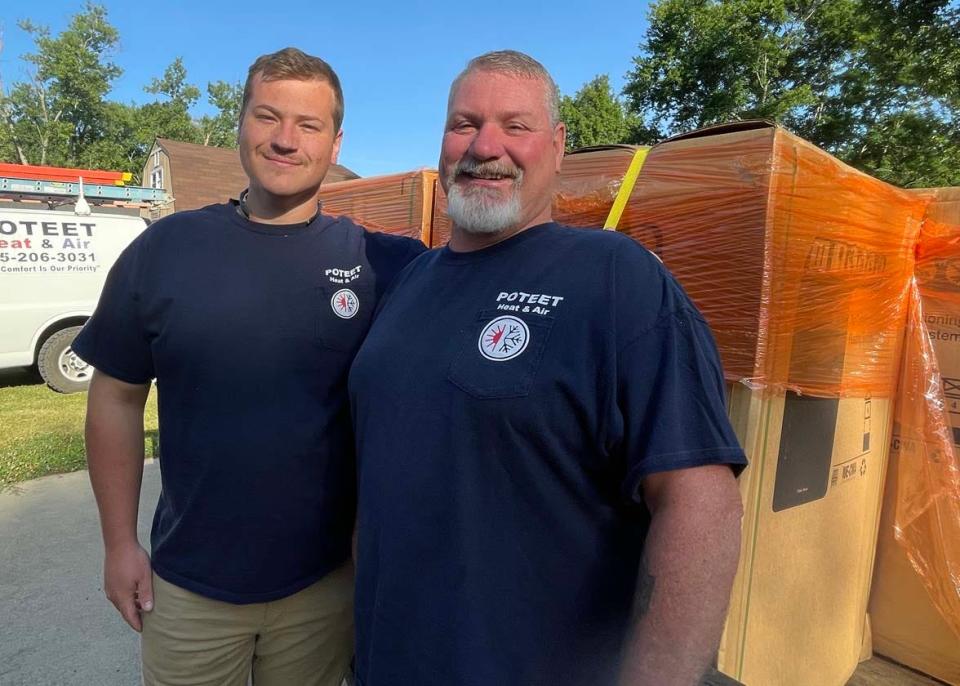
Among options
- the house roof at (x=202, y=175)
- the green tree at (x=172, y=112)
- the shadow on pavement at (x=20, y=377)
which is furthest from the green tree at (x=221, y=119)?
the shadow on pavement at (x=20, y=377)

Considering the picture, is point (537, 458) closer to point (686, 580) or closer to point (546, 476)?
point (546, 476)

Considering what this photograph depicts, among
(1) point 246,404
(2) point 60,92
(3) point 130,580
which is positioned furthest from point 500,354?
(2) point 60,92

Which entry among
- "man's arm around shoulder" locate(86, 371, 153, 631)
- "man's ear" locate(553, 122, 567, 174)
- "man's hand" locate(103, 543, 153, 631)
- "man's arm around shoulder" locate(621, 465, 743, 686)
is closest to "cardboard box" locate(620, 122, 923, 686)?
"man's ear" locate(553, 122, 567, 174)

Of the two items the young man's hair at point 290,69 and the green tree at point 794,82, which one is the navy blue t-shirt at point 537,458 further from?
the green tree at point 794,82

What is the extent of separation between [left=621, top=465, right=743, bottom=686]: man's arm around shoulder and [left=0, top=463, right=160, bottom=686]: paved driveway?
266 cm

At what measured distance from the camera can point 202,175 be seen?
79.0ft

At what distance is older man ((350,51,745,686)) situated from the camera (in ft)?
3.20

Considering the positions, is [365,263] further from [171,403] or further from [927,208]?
[927,208]

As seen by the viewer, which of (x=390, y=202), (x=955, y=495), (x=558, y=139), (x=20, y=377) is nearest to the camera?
(x=558, y=139)

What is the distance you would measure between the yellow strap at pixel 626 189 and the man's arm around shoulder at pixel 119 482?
141 centimetres

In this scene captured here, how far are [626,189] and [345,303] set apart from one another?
2.90 ft

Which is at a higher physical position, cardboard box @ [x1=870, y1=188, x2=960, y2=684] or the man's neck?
the man's neck

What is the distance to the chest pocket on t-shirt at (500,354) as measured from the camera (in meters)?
1.08

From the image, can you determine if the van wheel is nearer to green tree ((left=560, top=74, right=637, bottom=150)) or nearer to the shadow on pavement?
the shadow on pavement
